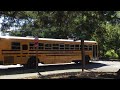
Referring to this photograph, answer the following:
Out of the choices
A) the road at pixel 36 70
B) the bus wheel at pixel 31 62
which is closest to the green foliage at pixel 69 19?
the road at pixel 36 70

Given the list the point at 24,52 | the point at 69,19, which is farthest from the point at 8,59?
the point at 69,19

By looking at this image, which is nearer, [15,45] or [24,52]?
[15,45]

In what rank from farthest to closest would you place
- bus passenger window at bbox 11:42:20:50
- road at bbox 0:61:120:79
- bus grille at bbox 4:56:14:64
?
bus passenger window at bbox 11:42:20:50 < bus grille at bbox 4:56:14:64 < road at bbox 0:61:120:79

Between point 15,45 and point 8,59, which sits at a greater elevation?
point 15,45

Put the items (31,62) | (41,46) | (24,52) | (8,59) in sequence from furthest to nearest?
(41,46) < (31,62) < (24,52) < (8,59)

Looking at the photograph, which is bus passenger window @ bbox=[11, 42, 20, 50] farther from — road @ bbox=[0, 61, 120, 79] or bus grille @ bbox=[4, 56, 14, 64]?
road @ bbox=[0, 61, 120, 79]

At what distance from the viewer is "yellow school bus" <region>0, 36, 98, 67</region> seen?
85.5ft

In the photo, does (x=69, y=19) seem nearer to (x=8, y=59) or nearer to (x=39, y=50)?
(x=8, y=59)

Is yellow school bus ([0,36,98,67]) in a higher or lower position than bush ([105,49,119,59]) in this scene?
higher

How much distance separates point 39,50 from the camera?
28797 millimetres

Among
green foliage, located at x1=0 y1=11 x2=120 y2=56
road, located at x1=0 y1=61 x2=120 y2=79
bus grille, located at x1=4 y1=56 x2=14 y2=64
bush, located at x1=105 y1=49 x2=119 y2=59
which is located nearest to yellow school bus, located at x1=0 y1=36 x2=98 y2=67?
bus grille, located at x1=4 y1=56 x2=14 y2=64
